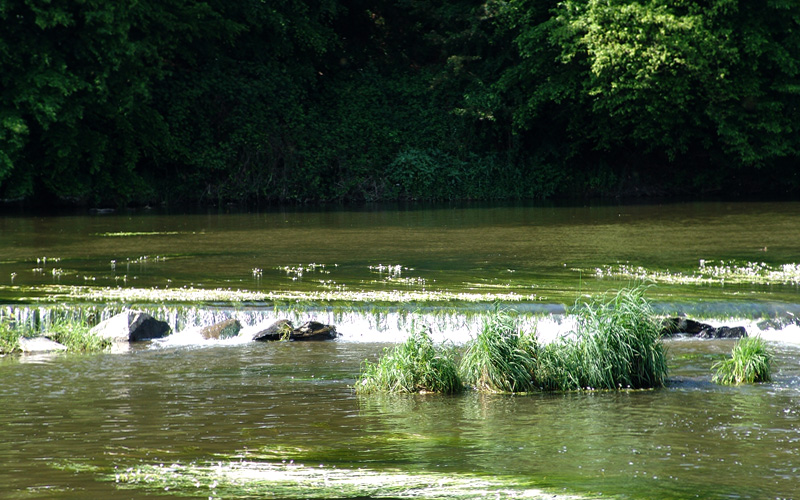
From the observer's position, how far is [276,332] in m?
13.2

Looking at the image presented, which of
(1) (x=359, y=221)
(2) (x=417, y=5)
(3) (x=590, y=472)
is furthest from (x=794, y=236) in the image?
(2) (x=417, y=5)

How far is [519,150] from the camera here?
120ft

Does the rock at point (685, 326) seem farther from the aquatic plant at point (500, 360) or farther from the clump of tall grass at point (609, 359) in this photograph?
the aquatic plant at point (500, 360)

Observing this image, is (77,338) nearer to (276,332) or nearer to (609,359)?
(276,332)

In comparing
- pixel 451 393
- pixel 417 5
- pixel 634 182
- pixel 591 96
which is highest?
pixel 417 5

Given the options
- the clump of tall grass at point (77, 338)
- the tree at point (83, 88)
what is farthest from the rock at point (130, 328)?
the tree at point (83, 88)

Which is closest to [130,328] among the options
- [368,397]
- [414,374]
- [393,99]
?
[368,397]

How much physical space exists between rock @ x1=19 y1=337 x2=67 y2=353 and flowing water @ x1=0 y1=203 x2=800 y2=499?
490 millimetres

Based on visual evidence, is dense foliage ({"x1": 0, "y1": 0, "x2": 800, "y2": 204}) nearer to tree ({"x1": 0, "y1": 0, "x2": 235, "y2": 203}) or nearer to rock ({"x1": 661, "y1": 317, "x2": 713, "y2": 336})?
tree ({"x1": 0, "y1": 0, "x2": 235, "y2": 203})

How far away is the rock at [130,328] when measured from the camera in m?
12.9

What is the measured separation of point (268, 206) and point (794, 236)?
18.0m

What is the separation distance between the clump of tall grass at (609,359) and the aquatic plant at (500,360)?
0.52 feet

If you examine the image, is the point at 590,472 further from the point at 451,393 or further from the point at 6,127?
the point at 6,127

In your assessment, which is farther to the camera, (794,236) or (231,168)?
(231,168)
